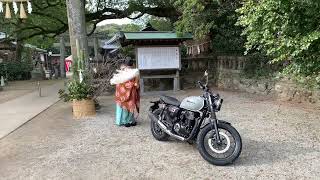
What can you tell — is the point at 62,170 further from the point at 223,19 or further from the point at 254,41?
the point at 223,19

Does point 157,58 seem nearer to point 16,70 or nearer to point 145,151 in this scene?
point 145,151

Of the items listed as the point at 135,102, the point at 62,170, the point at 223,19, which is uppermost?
the point at 223,19

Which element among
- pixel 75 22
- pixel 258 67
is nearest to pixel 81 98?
pixel 75 22

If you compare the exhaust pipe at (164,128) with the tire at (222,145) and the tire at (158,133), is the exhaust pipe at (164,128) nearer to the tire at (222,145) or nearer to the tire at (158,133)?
the tire at (158,133)

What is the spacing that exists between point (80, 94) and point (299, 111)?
200 inches

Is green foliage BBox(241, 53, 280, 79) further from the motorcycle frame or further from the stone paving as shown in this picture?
the stone paving

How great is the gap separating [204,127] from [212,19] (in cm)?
820

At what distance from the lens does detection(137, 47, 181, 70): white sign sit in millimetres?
13461

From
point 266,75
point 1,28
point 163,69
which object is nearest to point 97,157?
point 266,75

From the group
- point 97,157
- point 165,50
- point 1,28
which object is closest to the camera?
point 97,157

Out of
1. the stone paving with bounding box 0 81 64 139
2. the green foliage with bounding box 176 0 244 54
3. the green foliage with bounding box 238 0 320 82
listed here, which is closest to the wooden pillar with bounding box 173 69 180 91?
the green foliage with bounding box 176 0 244 54

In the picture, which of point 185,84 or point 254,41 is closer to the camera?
point 254,41

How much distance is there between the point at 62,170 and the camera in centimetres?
535

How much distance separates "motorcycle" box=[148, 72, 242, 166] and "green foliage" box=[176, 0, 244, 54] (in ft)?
20.1
